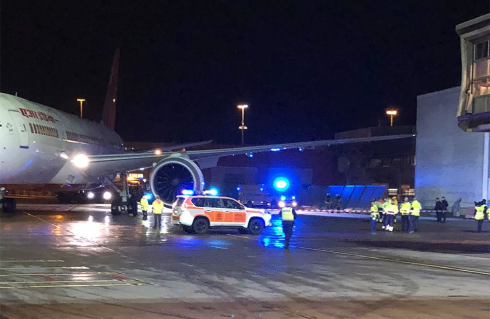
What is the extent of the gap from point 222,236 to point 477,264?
31.9ft

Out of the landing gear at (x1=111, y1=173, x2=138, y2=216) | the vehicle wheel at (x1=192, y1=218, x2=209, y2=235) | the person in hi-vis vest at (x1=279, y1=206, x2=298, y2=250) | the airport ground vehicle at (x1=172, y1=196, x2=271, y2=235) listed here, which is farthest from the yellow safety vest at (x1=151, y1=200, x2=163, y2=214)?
the landing gear at (x1=111, y1=173, x2=138, y2=216)

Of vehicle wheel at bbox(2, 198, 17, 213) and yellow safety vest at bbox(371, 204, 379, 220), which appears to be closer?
yellow safety vest at bbox(371, 204, 379, 220)

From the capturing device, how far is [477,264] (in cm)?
1600

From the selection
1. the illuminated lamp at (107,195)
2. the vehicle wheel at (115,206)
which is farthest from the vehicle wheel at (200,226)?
the illuminated lamp at (107,195)

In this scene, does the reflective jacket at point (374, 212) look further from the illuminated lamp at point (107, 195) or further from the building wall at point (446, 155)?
the illuminated lamp at point (107, 195)

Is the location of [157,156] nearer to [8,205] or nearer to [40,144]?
[40,144]

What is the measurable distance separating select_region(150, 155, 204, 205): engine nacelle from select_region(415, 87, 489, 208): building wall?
17668mm

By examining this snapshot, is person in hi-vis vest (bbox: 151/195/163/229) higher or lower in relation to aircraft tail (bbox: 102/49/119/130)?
A: lower

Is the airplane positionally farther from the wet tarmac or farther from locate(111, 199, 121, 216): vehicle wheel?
the wet tarmac

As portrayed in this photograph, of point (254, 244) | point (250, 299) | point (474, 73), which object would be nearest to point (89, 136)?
point (254, 244)

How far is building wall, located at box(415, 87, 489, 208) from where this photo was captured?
127 feet

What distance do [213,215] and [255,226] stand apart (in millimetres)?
1738

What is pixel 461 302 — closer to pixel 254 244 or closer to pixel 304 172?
pixel 254 244

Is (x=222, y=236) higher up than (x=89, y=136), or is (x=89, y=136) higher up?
(x=89, y=136)
